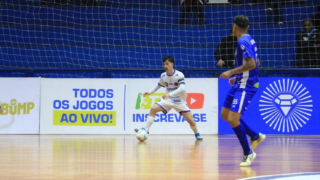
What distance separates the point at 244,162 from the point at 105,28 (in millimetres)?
8665

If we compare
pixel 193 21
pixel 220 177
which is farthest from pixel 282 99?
pixel 220 177

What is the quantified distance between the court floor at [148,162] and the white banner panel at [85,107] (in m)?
2.90

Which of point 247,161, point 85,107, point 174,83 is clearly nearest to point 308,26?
point 174,83

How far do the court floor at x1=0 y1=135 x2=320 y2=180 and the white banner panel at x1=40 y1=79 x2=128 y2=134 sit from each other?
2.90 m

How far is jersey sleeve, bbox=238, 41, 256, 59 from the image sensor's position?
517 cm

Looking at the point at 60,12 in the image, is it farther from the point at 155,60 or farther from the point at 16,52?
the point at 155,60

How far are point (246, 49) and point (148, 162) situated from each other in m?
1.76

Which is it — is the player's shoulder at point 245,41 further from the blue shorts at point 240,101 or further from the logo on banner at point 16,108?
the logo on banner at point 16,108

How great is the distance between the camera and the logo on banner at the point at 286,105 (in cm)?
1038

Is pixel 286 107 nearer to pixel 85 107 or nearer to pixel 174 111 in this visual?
pixel 174 111

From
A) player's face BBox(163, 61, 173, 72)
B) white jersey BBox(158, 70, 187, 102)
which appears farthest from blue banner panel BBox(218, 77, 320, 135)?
player's face BBox(163, 61, 173, 72)

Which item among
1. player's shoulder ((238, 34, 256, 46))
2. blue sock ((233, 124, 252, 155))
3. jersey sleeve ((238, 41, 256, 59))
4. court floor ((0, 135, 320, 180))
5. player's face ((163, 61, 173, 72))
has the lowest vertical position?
court floor ((0, 135, 320, 180))

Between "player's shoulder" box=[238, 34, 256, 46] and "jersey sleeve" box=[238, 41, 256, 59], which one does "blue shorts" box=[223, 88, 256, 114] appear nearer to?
"jersey sleeve" box=[238, 41, 256, 59]

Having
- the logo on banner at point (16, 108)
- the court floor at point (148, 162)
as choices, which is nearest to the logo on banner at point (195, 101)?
the court floor at point (148, 162)
